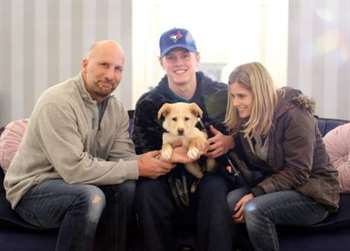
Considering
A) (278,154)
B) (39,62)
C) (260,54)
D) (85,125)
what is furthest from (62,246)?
(260,54)

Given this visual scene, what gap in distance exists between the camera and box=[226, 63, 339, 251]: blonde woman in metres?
1.91

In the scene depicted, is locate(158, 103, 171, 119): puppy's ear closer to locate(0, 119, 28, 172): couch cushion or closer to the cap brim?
the cap brim

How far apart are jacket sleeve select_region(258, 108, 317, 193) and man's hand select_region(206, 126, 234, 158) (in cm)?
26

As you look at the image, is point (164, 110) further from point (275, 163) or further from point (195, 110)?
point (275, 163)

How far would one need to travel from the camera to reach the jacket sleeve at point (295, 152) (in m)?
1.95

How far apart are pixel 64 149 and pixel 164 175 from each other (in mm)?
466

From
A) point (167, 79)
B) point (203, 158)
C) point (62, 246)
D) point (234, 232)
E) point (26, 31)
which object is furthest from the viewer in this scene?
point (26, 31)

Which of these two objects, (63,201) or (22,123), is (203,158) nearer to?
(63,201)

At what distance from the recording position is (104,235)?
1929mm

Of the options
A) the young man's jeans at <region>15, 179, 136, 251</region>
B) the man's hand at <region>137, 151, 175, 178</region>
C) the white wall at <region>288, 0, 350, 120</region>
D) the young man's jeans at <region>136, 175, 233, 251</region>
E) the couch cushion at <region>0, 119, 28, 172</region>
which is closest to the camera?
the young man's jeans at <region>15, 179, 136, 251</region>

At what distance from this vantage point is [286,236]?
6.50 feet

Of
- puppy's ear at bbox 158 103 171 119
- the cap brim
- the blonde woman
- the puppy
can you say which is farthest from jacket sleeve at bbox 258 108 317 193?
the cap brim

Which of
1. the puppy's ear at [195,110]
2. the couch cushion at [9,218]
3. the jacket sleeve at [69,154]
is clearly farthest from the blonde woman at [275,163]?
the couch cushion at [9,218]

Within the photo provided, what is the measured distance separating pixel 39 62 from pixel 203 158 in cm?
155
